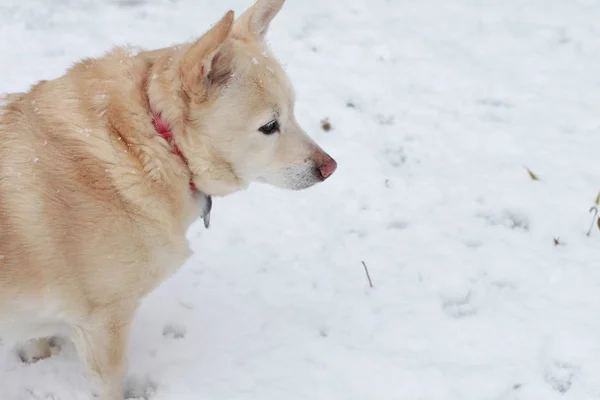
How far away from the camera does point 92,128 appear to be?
Result: 2.32 meters

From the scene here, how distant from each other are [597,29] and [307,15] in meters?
2.54

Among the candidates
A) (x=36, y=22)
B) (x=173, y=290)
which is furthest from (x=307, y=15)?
(x=173, y=290)

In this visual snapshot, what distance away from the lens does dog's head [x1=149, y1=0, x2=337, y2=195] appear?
2.29 meters

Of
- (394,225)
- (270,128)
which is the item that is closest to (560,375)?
(394,225)

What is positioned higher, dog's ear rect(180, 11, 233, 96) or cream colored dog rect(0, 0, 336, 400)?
dog's ear rect(180, 11, 233, 96)

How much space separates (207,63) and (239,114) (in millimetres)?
274

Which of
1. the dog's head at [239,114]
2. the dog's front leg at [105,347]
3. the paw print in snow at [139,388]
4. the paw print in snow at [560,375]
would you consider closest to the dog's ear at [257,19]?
the dog's head at [239,114]

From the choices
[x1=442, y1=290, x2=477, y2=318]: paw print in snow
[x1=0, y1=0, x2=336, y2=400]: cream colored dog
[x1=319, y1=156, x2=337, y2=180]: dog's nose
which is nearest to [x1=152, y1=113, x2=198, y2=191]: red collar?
[x1=0, y1=0, x2=336, y2=400]: cream colored dog

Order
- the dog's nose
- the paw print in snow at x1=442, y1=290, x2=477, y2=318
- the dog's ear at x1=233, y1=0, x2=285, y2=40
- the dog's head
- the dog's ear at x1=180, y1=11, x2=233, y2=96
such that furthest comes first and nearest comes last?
1. the paw print in snow at x1=442, y1=290, x2=477, y2=318
2. the dog's nose
3. the dog's ear at x1=233, y1=0, x2=285, y2=40
4. the dog's head
5. the dog's ear at x1=180, y1=11, x2=233, y2=96

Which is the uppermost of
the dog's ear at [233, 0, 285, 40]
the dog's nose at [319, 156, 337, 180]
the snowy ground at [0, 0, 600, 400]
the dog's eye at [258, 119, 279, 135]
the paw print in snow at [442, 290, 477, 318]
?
the dog's ear at [233, 0, 285, 40]

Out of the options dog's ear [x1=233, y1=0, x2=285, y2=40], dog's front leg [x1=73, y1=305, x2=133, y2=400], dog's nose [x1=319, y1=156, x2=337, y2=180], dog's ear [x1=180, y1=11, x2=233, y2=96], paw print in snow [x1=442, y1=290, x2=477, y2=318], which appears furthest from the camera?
paw print in snow [x1=442, y1=290, x2=477, y2=318]

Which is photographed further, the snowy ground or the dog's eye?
the snowy ground

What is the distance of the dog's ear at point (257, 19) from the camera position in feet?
8.51

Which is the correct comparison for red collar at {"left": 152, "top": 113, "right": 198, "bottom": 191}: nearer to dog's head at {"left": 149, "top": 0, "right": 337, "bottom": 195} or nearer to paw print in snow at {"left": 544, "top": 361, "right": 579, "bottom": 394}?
dog's head at {"left": 149, "top": 0, "right": 337, "bottom": 195}
